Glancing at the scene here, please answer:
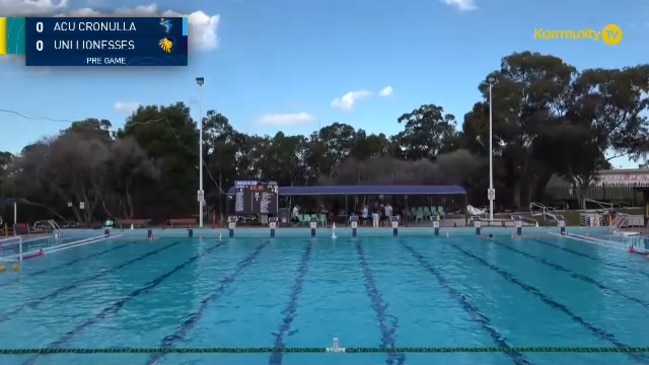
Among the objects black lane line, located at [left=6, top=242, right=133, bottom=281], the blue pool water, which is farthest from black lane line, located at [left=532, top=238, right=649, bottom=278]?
black lane line, located at [left=6, top=242, right=133, bottom=281]

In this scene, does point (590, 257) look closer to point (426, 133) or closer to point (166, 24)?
point (166, 24)

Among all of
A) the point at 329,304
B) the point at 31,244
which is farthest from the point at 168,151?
the point at 329,304

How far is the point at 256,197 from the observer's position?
24.5 m

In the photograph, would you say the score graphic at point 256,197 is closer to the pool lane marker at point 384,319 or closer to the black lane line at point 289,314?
the black lane line at point 289,314

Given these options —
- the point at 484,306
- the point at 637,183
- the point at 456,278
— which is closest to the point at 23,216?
the point at 456,278

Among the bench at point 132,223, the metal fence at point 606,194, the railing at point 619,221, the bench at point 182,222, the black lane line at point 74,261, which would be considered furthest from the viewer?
the metal fence at point 606,194

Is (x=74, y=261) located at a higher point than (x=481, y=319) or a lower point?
higher

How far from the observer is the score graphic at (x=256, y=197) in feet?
80.2

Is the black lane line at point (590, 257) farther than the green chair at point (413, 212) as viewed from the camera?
No

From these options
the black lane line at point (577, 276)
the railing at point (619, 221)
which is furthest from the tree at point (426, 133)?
the black lane line at point (577, 276)

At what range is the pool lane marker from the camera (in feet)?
18.4

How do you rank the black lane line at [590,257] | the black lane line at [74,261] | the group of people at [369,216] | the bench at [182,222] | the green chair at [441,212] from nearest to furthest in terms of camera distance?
the black lane line at [74,261]
the black lane line at [590,257]
the group of people at [369,216]
the bench at [182,222]
the green chair at [441,212]
